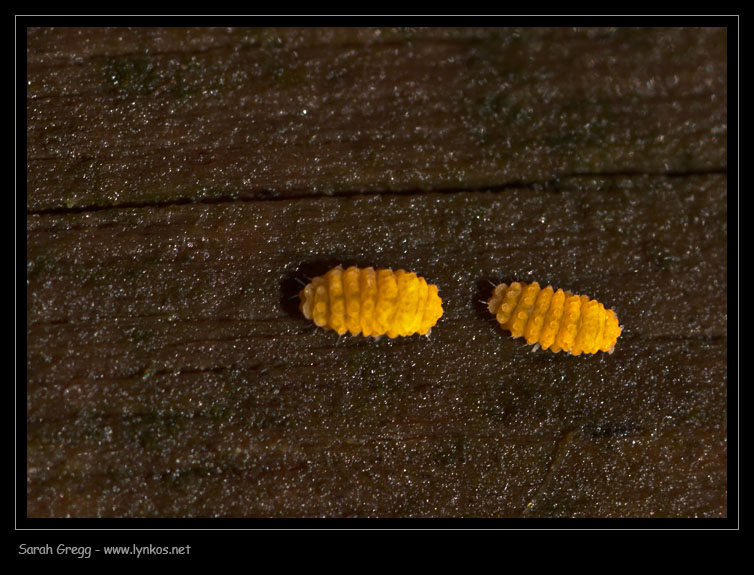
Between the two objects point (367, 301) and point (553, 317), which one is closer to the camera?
point (367, 301)

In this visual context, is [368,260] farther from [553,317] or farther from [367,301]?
[553,317]

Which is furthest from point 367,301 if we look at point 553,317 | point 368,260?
point 553,317

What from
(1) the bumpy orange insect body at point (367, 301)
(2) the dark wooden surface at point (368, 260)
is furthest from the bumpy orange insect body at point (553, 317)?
(1) the bumpy orange insect body at point (367, 301)

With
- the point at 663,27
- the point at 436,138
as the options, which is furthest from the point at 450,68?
the point at 663,27

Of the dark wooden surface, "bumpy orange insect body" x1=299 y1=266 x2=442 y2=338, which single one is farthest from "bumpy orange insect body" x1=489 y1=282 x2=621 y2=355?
"bumpy orange insect body" x1=299 y1=266 x2=442 y2=338

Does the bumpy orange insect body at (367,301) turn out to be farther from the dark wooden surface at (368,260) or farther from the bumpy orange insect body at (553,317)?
the bumpy orange insect body at (553,317)

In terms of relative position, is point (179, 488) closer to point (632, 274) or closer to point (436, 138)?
point (436, 138)

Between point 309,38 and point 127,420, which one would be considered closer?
point 127,420

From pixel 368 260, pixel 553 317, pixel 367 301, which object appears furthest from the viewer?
pixel 368 260
